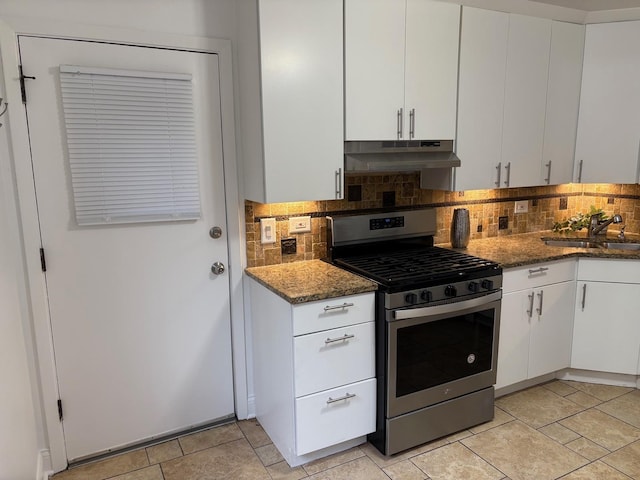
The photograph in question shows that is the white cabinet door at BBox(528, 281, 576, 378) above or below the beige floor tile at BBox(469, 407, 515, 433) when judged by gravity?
above

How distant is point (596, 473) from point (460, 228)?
58.4 inches

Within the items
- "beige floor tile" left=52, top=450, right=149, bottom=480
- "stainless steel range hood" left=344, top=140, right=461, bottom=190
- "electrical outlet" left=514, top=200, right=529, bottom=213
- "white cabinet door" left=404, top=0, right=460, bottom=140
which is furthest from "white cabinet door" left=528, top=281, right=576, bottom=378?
"beige floor tile" left=52, top=450, right=149, bottom=480

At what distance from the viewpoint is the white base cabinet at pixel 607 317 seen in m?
2.88

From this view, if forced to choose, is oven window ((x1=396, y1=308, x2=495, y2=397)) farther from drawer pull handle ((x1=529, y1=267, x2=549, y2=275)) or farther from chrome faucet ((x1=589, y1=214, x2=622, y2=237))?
chrome faucet ((x1=589, y1=214, x2=622, y2=237))

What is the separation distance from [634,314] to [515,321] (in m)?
0.81

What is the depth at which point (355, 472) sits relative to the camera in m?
2.25

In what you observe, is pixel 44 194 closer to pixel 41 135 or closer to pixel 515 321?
pixel 41 135

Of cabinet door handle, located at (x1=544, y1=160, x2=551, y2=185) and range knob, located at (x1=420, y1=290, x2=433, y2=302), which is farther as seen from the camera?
cabinet door handle, located at (x1=544, y1=160, x2=551, y2=185)

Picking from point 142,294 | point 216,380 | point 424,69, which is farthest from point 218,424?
point 424,69

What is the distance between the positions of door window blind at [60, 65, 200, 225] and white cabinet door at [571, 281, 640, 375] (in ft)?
8.23

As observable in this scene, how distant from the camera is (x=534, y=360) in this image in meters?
2.90

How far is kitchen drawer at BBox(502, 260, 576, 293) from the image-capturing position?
→ 2.69m

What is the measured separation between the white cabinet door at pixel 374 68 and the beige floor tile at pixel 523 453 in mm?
1711

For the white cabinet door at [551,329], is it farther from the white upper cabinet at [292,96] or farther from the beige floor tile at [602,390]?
the white upper cabinet at [292,96]
